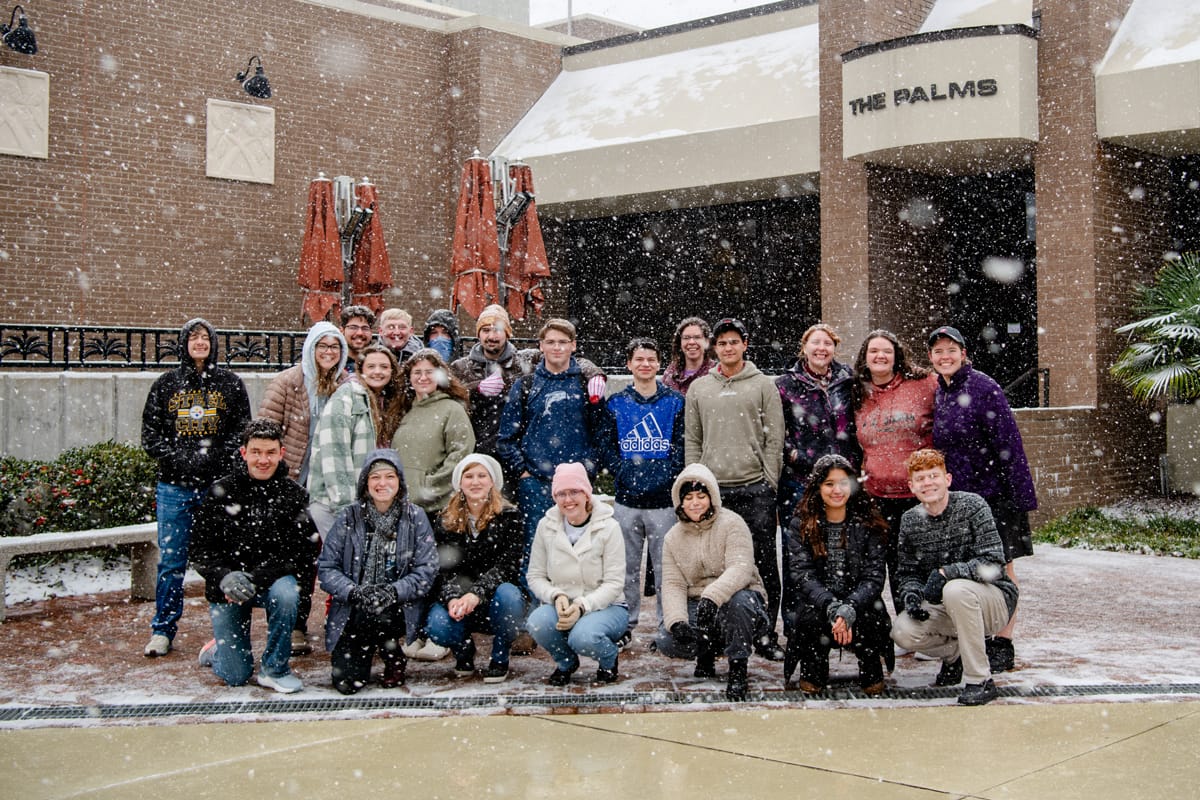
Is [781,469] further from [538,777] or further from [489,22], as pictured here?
[489,22]

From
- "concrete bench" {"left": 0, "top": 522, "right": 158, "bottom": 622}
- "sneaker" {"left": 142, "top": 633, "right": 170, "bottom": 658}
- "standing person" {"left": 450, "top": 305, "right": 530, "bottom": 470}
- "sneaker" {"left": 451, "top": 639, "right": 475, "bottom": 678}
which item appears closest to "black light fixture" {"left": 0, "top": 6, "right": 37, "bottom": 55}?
"concrete bench" {"left": 0, "top": 522, "right": 158, "bottom": 622}

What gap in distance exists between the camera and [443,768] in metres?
4.93

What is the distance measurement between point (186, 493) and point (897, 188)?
11.4m

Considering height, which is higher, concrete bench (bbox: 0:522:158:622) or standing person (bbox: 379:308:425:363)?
standing person (bbox: 379:308:425:363)

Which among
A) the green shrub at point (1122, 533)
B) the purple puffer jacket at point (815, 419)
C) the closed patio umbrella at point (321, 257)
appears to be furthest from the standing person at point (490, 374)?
the closed patio umbrella at point (321, 257)

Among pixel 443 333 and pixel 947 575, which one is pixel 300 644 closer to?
pixel 443 333

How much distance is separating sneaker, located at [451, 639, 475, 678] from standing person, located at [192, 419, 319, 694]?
840 mm

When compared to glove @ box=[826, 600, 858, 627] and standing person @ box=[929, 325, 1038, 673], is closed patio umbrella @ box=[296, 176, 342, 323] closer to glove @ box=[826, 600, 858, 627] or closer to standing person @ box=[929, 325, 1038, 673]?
standing person @ box=[929, 325, 1038, 673]

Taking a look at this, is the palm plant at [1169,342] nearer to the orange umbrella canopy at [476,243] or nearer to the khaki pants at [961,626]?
the orange umbrella canopy at [476,243]

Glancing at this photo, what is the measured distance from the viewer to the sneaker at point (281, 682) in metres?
6.29

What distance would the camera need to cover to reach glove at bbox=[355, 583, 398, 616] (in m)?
6.27

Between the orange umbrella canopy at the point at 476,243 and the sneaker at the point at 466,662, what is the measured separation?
303 inches

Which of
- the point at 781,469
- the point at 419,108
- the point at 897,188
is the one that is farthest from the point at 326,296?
the point at 781,469

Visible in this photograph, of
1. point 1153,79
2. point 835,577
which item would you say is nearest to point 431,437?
point 835,577
